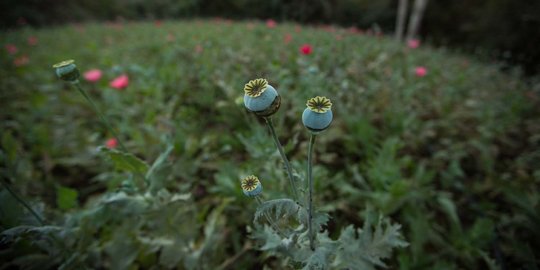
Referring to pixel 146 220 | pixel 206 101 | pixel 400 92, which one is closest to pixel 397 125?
pixel 400 92

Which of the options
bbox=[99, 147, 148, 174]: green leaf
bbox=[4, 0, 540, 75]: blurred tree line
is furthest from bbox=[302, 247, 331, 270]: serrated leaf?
bbox=[4, 0, 540, 75]: blurred tree line

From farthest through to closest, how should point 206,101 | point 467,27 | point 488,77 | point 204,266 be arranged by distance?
point 467,27, point 488,77, point 206,101, point 204,266

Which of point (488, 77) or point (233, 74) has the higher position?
point (233, 74)

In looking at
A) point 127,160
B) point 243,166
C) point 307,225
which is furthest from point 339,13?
point 307,225

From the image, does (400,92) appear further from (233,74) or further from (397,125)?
(233,74)

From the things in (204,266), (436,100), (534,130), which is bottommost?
(204,266)

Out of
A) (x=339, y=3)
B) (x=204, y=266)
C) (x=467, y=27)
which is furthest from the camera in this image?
(x=339, y=3)

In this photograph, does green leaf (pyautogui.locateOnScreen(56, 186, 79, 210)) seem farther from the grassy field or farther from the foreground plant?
the foreground plant
